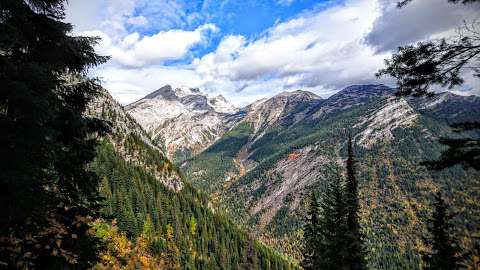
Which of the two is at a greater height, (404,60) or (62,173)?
(404,60)

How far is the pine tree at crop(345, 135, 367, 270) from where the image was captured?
2712cm

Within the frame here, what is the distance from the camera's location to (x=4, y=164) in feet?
30.8

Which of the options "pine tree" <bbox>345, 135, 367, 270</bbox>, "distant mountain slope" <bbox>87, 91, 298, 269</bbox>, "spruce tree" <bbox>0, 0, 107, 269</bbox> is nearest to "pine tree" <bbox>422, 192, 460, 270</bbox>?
"pine tree" <bbox>345, 135, 367, 270</bbox>

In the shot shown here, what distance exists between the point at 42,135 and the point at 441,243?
26.8m

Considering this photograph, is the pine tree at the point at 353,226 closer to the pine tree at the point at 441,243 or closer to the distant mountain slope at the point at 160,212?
the pine tree at the point at 441,243

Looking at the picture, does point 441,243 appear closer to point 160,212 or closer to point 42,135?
point 42,135

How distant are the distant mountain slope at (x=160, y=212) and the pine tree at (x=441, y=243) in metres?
69.1

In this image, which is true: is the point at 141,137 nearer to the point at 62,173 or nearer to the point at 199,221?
the point at 199,221

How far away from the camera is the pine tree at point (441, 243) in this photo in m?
24.6

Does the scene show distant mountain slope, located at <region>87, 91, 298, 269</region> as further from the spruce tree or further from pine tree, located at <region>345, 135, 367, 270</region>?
the spruce tree

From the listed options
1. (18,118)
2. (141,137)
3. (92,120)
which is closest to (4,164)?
(18,118)

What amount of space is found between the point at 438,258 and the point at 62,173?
2514 centimetres

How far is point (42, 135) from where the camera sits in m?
10.1

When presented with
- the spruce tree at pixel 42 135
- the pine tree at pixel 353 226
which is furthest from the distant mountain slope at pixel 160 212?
the spruce tree at pixel 42 135
